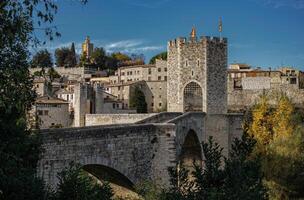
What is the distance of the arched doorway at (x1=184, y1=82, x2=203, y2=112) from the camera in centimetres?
3083

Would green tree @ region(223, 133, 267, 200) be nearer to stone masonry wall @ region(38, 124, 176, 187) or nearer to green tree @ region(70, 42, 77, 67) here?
stone masonry wall @ region(38, 124, 176, 187)

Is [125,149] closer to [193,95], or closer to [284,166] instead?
[284,166]

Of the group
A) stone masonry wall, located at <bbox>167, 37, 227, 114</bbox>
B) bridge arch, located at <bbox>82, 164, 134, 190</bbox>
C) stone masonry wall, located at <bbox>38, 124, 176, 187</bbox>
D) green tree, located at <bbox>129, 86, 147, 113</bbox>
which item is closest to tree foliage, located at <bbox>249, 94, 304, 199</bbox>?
stone masonry wall, located at <bbox>167, 37, 227, 114</bbox>

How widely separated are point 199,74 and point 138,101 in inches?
1401

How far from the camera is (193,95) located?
31.0 m

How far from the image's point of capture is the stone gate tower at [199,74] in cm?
3066

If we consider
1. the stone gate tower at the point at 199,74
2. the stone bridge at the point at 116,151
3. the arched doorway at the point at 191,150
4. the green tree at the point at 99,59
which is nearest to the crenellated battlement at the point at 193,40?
the stone gate tower at the point at 199,74

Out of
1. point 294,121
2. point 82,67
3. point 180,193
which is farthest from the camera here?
point 82,67

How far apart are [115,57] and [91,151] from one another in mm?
96682

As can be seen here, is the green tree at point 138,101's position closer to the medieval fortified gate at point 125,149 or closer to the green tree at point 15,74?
the medieval fortified gate at point 125,149

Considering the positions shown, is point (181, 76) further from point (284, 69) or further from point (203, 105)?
point (284, 69)

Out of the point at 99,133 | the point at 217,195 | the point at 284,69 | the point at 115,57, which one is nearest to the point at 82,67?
the point at 115,57

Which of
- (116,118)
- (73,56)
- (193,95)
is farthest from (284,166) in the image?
(73,56)

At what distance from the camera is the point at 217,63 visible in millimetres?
31078
